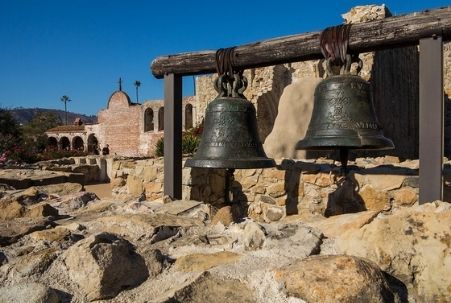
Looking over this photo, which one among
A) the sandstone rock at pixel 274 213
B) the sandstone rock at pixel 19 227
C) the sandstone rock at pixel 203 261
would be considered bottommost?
the sandstone rock at pixel 274 213

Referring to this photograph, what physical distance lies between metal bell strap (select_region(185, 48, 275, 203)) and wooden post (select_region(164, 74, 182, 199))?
0.65 m

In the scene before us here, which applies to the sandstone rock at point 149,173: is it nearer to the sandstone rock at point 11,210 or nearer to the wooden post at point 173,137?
the wooden post at point 173,137

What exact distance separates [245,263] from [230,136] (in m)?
1.25

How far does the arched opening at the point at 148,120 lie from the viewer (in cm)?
2462

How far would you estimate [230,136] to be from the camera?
8.56 feet

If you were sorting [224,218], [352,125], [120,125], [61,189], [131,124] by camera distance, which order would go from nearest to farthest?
[224,218], [352,125], [61,189], [131,124], [120,125]

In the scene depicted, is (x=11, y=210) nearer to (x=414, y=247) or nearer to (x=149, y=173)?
(x=414, y=247)

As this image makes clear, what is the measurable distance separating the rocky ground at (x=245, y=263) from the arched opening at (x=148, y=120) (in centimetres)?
2315

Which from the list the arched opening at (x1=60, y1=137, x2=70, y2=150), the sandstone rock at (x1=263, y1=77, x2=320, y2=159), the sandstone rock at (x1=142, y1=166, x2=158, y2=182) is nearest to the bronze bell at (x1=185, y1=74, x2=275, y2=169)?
Result: the sandstone rock at (x1=142, y1=166, x2=158, y2=182)

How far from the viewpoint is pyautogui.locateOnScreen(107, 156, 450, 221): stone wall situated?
3.52 m

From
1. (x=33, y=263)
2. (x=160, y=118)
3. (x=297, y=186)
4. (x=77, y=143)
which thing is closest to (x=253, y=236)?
(x=33, y=263)

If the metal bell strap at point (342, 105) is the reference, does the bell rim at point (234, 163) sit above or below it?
below

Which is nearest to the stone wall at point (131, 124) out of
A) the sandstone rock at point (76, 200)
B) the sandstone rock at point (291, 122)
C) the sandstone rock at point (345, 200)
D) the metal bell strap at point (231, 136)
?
the sandstone rock at point (291, 122)

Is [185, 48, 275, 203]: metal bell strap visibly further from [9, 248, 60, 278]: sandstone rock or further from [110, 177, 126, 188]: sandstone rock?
[110, 177, 126, 188]: sandstone rock
